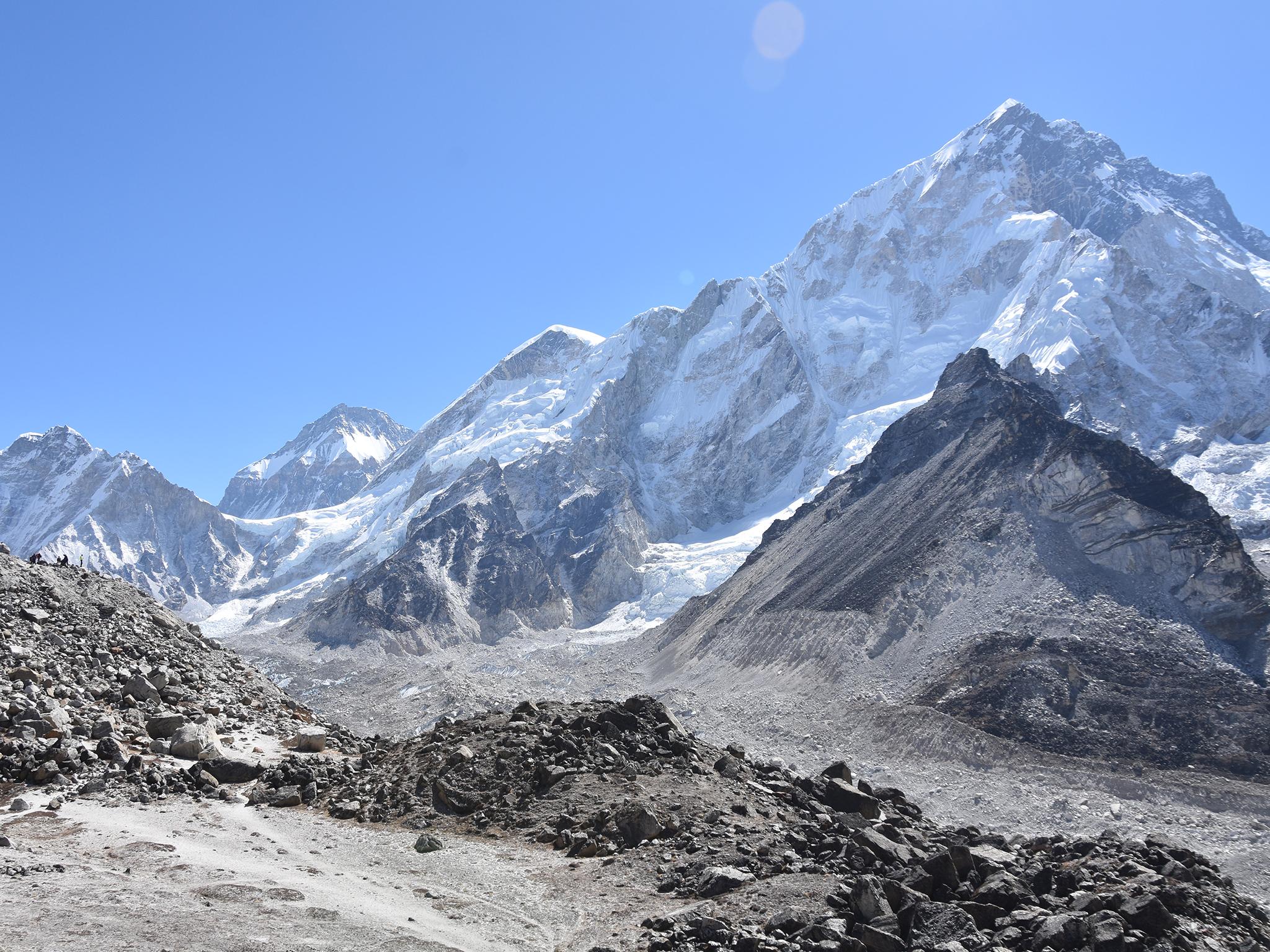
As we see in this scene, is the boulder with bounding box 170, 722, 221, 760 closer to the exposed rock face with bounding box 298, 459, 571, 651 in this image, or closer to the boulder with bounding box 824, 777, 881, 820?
the boulder with bounding box 824, 777, 881, 820

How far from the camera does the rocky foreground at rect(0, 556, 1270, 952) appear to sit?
1216 cm

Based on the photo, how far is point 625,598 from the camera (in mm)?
178625

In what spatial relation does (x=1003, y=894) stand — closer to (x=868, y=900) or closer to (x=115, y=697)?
(x=868, y=900)

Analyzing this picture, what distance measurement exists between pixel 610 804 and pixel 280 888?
679cm

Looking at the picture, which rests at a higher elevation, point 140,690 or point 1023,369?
point 1023,369

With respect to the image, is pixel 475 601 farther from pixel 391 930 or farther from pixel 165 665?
pixel 391 930

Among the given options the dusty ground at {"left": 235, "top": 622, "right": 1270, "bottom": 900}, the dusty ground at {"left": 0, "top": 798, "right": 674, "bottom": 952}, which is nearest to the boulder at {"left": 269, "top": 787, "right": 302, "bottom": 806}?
the dusty ground at {"left": 0, "top": 798, "right": 674, "bottom": 952}

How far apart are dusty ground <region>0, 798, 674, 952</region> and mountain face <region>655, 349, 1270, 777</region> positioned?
162ft

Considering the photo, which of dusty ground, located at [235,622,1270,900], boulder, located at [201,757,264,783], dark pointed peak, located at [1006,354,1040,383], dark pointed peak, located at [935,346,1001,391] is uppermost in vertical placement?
dark pointed peak, located at [1006,354,1040,383]

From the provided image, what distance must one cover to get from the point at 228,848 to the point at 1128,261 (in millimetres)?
204859

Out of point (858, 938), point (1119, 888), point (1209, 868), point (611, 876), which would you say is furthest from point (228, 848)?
point (1209, 868)

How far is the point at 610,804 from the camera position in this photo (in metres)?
18.1

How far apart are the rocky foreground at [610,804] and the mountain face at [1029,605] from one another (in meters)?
41.1

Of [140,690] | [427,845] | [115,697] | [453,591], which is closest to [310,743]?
[140,690]
